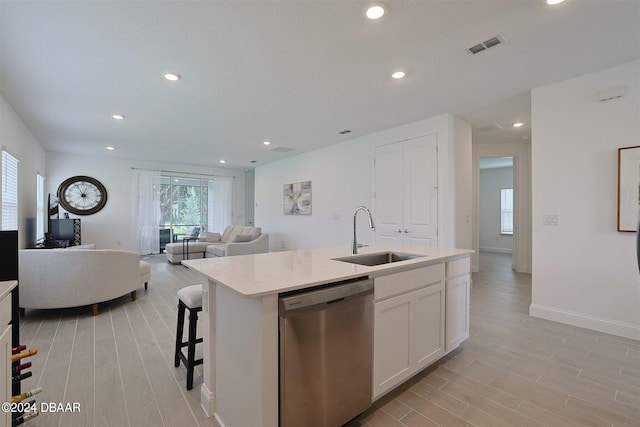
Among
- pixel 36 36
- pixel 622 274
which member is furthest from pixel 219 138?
pixel 622 274

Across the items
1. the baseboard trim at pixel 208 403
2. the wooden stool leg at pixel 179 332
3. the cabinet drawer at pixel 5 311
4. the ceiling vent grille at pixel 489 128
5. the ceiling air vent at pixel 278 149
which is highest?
the ceiling air vent at pixel 278 149

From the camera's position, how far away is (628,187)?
267cm

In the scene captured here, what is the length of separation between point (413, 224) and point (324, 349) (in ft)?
11.4

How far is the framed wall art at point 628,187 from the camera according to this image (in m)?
2.63

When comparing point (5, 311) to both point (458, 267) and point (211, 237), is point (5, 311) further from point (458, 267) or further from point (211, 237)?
point (211, 237)

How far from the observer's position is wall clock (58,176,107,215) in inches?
269

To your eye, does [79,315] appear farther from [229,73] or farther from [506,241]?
[506,241]

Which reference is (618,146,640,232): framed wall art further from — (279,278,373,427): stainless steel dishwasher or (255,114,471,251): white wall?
(279,278,373,427): stainless steel dishwasher

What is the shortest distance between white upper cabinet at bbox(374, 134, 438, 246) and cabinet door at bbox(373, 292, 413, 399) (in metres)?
2.63

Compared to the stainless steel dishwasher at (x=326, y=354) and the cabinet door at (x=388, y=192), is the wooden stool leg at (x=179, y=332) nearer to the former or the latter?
the stainless steel dishwasher at (x=326, y=354)

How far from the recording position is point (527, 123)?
444cm

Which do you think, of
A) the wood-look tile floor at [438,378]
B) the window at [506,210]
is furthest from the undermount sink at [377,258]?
the window at [506,210]

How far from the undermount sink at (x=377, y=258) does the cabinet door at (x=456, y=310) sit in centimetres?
38

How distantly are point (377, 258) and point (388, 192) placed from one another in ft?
8.46
